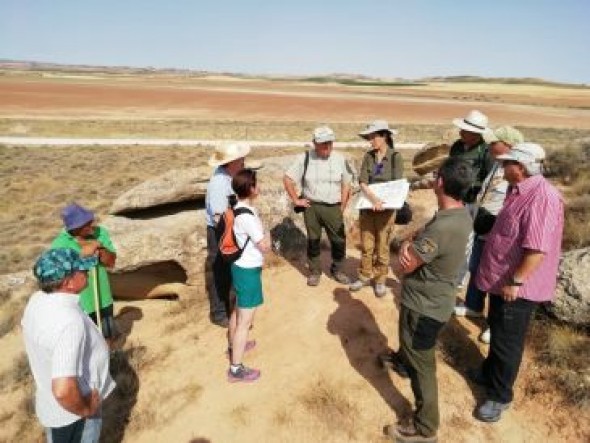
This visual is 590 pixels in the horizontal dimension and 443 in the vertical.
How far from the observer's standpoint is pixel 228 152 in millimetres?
5457

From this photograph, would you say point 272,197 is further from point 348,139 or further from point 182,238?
point 348,139

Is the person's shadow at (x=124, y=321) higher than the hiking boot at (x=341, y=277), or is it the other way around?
the hiking boot at (x=341, y=277)

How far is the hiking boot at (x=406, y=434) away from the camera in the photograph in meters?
4.15

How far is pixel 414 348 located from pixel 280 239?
13.9 feet

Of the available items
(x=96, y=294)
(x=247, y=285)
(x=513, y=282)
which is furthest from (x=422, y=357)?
(x=96, y=294)

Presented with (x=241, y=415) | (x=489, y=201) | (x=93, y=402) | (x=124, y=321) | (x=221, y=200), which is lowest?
(x=124, y=321)

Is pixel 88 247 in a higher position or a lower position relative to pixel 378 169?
lower

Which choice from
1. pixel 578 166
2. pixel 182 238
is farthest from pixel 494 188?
pixel 578 166

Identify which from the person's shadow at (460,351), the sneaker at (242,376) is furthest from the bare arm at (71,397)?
the person's shadow at (460,351)

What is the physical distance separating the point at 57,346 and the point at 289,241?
→ 519 centimetres

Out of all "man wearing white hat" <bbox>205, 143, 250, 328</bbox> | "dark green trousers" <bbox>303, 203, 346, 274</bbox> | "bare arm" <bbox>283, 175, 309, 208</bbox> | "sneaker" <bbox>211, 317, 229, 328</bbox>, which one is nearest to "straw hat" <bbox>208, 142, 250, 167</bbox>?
"man wearing white hat" <bbox>205, 143, 250, 328</bbox>

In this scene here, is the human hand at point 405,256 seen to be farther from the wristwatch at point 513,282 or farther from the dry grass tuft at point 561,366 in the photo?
the dry grass tuft at point 561,366

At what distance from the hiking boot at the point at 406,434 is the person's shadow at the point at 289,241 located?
11.6ft

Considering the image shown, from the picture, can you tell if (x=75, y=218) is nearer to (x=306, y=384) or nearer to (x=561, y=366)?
(x=306, y=384)
